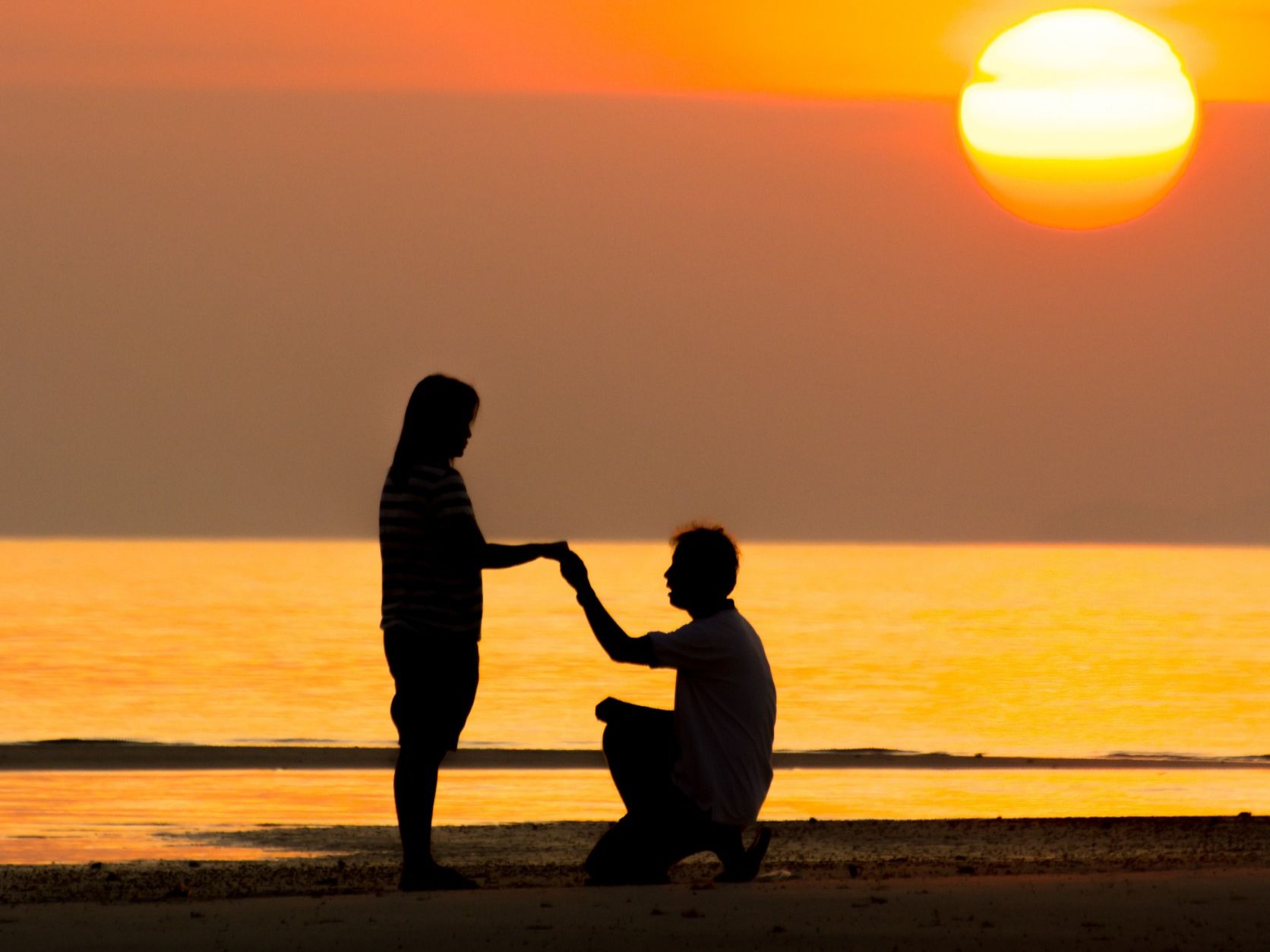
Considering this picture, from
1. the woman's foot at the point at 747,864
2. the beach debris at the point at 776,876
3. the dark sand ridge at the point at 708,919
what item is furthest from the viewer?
the beach debris at the point at 776,876

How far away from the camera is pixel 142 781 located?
56.6 feet

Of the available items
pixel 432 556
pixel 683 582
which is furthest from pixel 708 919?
pixel 432 556

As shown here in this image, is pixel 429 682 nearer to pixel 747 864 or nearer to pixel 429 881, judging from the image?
pixel 429 881

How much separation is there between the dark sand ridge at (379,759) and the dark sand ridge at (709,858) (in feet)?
19.4

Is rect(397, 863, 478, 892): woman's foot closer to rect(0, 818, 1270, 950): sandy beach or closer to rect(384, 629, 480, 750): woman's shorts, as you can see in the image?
rect(0, 818, 1270, 950): sandy beach

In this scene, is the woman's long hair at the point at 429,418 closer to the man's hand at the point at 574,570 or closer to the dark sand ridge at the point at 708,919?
the man's hand at the point at 574,570

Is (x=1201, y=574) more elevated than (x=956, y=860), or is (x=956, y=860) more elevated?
(x=1201, y=574)

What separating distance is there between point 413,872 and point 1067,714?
23.5 metres

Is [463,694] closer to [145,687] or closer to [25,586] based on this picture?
[145,687]

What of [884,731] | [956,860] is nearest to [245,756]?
[884,731]

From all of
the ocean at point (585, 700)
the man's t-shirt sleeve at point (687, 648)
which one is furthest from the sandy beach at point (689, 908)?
the ocean at point (585, 700)

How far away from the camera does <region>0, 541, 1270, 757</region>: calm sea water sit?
84.7ft

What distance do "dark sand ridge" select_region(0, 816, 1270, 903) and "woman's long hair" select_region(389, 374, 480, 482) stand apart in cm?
184

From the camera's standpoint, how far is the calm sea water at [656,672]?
84.7 feet
